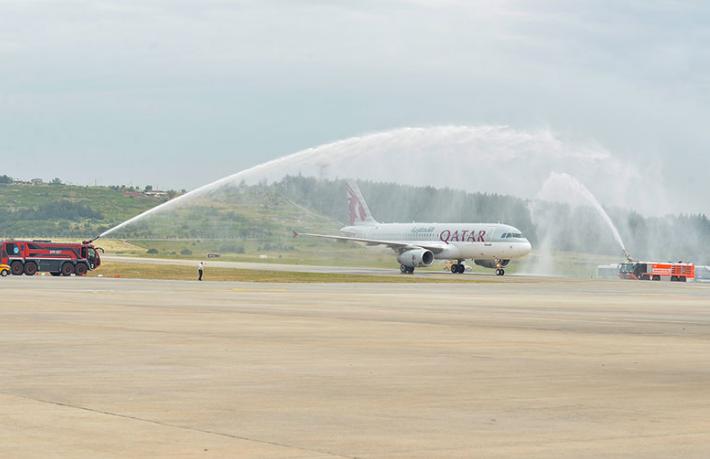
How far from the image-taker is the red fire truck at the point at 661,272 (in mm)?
114438

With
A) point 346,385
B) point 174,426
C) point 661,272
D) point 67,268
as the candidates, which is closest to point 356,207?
point 661,272

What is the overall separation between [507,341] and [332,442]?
17621 mm

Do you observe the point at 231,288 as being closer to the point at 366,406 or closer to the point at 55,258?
the point at 55,258

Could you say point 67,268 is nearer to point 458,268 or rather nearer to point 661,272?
point 458,268

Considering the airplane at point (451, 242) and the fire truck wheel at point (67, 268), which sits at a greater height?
the airplane at point (451, 242)

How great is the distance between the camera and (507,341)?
31.5 meters

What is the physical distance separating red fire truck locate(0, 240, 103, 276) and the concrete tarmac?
47.9 m

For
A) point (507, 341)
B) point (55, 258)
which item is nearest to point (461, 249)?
point (55, 258)

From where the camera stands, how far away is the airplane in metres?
107

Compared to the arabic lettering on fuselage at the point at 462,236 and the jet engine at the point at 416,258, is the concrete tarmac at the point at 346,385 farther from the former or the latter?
the arabic lettering on fuselage at the point at 462,236

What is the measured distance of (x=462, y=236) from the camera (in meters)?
110

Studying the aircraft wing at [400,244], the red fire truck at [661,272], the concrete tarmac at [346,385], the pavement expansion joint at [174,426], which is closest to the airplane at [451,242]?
the aircraft wing at [400,244]

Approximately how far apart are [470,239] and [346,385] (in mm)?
88596

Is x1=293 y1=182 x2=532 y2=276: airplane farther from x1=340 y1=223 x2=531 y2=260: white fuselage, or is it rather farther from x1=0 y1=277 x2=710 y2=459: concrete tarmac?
x1=0 y1=277 x2=710 y2=459: concrete tarmac
